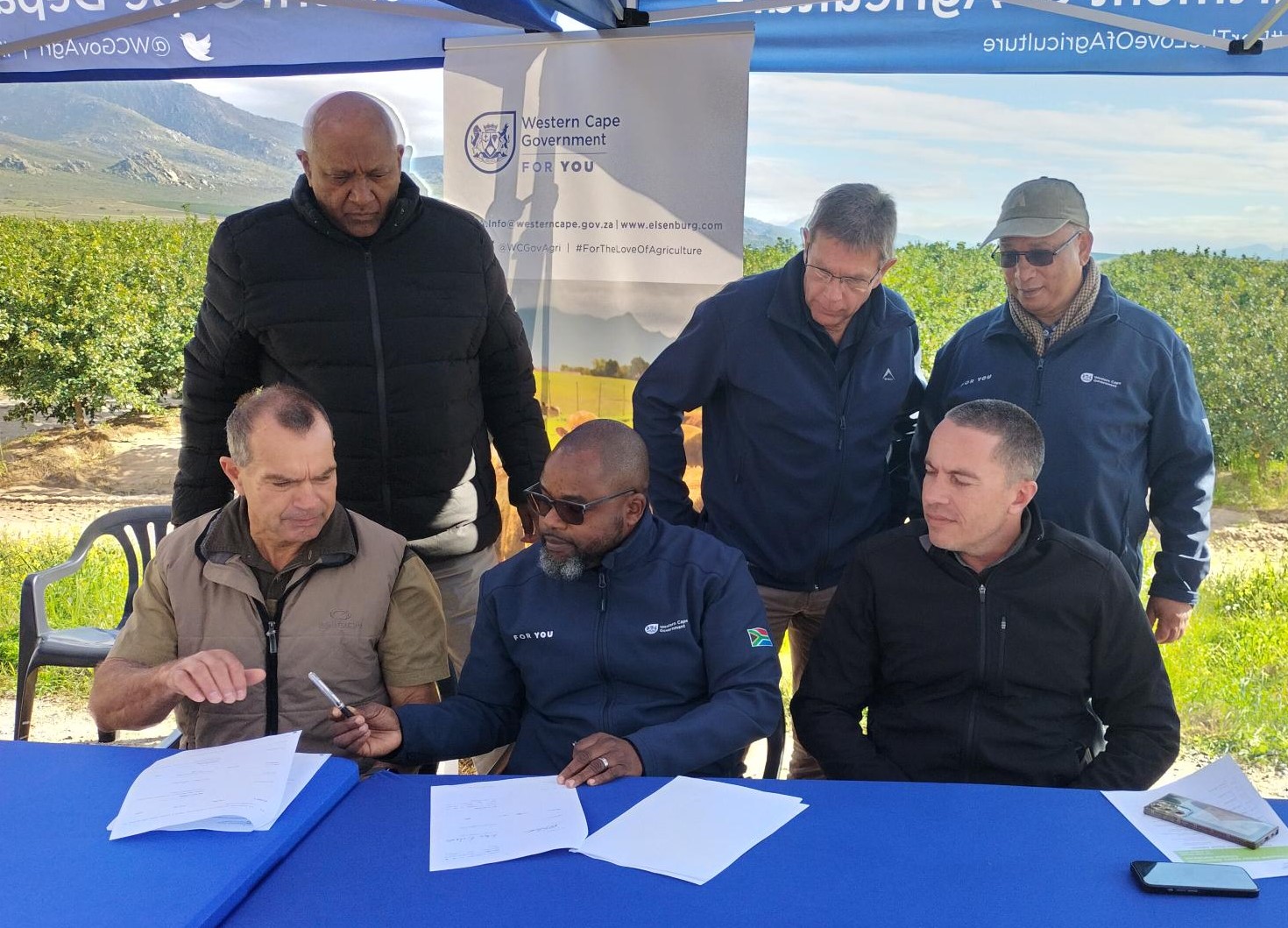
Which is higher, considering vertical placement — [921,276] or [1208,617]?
[921,276]

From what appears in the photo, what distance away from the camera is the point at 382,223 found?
9.48 ft

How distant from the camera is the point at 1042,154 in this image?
25.8 ft

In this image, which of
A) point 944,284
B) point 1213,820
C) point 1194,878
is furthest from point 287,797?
point 944,284

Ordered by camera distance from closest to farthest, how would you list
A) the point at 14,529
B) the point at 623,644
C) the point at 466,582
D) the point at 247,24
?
1. the point at 623,644
2. the point at 466,582
3. the point at 247,24
4. the point at 14,529

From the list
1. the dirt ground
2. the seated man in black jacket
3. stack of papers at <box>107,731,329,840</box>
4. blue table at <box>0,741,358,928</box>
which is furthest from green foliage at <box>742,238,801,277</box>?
blue table at <box>0,741,358,928</box>

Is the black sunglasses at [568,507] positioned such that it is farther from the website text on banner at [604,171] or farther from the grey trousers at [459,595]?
the website text on banner at [604,171]

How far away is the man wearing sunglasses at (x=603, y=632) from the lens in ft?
7.89

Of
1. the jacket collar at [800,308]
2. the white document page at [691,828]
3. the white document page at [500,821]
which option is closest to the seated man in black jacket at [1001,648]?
the jacket collar at [800,308]

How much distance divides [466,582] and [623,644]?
0.90 meters

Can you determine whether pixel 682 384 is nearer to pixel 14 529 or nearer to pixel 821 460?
pixel 821 460

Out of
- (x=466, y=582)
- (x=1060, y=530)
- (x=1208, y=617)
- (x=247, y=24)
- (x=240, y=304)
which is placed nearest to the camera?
(x=1060, y=530)

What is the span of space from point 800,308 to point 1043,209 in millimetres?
674

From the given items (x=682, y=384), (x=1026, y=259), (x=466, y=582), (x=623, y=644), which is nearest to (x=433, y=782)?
(x=623, y=644)

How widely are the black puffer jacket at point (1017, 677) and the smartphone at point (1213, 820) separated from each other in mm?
550
